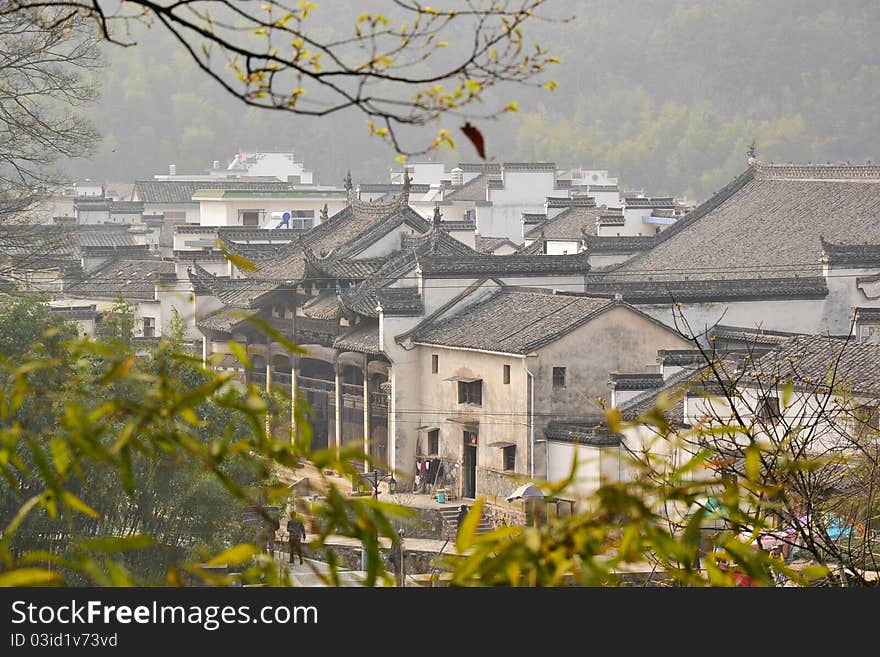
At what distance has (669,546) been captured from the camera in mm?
2559

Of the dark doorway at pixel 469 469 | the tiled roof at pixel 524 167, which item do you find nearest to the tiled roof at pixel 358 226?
the dark doorway at pixel 469 469

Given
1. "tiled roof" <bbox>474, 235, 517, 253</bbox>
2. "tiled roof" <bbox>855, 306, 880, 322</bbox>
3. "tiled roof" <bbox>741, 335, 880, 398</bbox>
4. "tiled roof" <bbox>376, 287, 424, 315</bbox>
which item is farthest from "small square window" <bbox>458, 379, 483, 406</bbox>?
"tiled roof" <bbox>474, 235, 517, 253</bbox>

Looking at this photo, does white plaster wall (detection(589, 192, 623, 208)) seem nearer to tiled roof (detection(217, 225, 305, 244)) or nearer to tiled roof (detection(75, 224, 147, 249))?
tiled roof (detection(75, 224, 147, 249))

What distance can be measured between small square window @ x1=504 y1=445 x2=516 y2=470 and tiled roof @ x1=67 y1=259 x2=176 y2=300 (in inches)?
A: 476

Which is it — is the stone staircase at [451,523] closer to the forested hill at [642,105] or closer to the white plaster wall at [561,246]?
the white plaster wall at [561,246]

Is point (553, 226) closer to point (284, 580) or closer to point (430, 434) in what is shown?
point (430, 434)

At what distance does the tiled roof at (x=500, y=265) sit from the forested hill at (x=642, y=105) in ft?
147

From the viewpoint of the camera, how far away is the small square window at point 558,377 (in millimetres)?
20969

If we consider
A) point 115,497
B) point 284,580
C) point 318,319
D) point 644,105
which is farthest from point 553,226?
point 644,105

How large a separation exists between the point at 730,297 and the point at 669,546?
72.0ft

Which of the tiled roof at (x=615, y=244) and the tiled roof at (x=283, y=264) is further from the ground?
the tiled roof at (x=615, y=244)

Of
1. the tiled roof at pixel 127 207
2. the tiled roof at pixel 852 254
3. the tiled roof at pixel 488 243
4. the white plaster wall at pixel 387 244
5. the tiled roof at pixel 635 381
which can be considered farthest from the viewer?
the tiled roof at pixel 127 207

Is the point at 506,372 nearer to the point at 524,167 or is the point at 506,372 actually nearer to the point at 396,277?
the point at 396,277

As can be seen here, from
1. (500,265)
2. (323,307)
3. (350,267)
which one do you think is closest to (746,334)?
(500,265)
